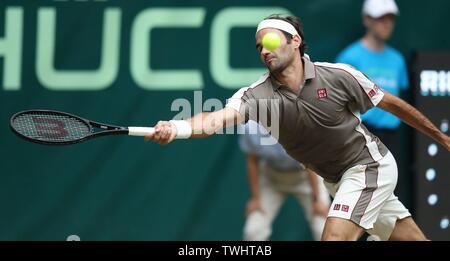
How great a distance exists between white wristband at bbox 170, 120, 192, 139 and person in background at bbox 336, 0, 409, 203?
10.4 feet

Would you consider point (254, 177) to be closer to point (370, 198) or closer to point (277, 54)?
point (370, 198)

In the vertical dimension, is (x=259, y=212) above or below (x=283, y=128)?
below

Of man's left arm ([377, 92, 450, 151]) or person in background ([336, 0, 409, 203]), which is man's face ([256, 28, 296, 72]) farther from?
person in background ([336, 0, 409, 203])

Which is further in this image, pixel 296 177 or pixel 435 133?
pixel 296 177

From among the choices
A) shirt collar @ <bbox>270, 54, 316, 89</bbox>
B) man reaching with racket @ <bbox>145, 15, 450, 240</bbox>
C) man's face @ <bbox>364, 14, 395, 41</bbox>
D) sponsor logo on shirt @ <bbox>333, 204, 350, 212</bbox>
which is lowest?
sponsor logo on shirt @ <bbox>333, 204, 350, 212</bbox>

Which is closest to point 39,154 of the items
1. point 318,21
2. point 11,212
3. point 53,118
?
point 11,212

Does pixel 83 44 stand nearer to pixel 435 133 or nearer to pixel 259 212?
pixel 259 212

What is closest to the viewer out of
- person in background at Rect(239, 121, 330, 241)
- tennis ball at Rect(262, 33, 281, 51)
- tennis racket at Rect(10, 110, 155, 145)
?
tennis racket at Rect(10, 110, 155, 145)

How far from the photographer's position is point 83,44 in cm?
960

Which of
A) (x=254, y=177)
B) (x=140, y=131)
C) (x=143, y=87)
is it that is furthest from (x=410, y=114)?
(x=143, y=87)

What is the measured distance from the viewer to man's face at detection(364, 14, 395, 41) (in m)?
9.20

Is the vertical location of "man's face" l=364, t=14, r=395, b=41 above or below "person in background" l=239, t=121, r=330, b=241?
above

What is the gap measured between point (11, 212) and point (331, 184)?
3.50 m

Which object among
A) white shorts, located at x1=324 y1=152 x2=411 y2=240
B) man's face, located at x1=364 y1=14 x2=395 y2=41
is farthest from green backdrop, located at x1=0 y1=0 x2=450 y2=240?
white shorts, located at x1=324 y1=152 x2=411 y2=240
